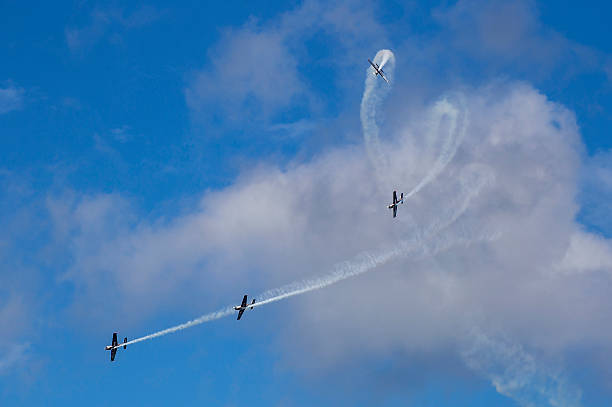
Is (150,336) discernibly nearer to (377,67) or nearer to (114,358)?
(114,358)

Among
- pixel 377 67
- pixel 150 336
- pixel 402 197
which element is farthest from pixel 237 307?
pixel 377 67

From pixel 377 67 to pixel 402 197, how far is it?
24.5 metres

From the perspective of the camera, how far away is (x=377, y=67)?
135000 mm

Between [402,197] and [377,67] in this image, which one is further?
[402,197]

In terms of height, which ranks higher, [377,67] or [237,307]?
[377,67]

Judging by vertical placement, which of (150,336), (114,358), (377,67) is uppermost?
(377,67)

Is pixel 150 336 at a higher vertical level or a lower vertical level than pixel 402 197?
lower

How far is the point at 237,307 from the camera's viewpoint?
5733 inches

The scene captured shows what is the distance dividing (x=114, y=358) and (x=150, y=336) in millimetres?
24101

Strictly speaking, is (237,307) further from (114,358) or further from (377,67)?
(377,67)

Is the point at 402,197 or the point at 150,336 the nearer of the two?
the point at 150,336

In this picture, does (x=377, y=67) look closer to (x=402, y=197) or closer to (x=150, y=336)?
(x=402, y=197)

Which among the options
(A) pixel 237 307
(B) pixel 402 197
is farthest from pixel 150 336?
(B) pixel 402 197

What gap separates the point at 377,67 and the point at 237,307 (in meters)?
47.8
